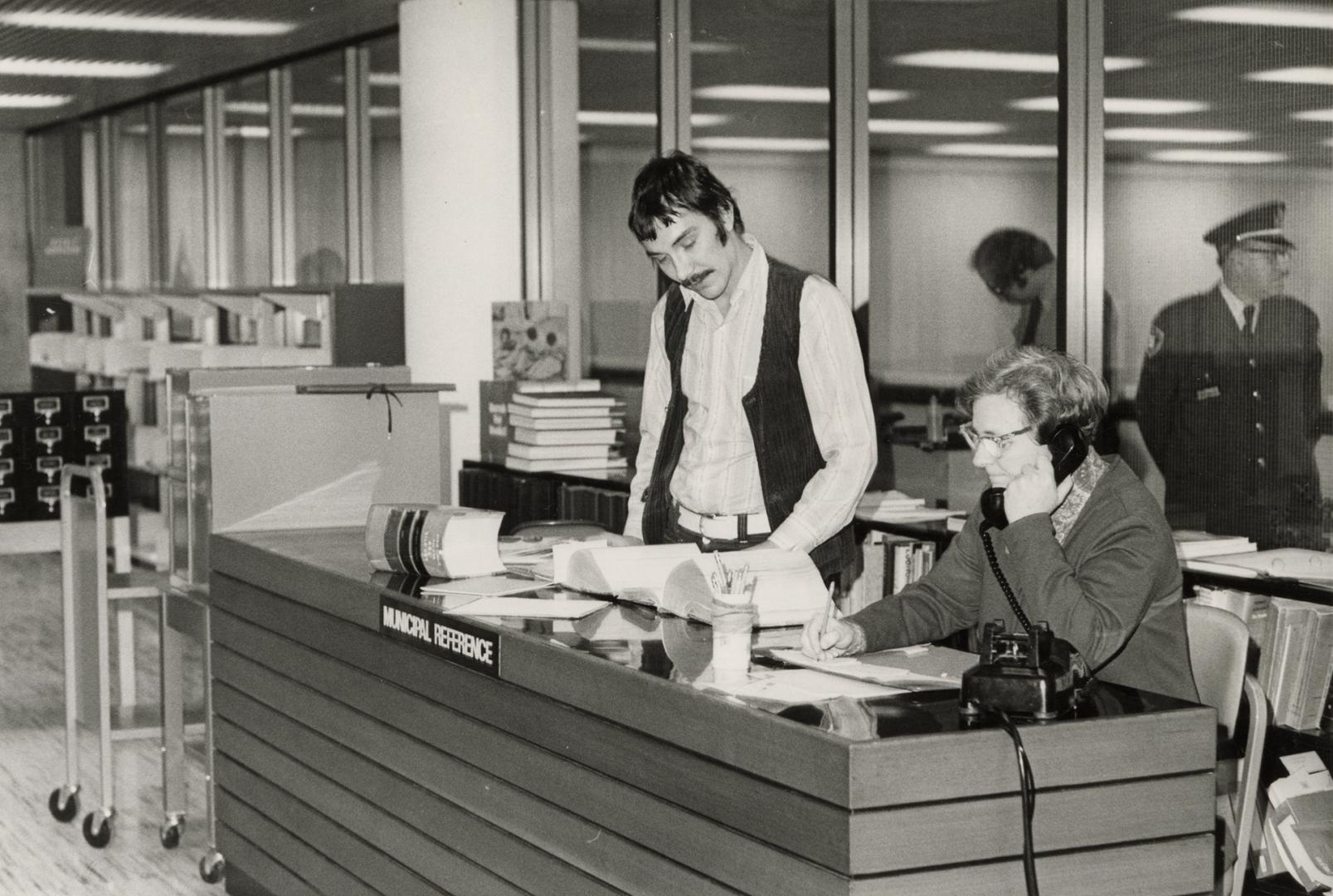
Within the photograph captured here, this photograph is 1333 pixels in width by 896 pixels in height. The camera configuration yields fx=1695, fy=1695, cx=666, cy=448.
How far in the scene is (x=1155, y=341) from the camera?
14.7ft

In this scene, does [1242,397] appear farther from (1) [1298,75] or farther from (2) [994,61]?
(2) [994,61]

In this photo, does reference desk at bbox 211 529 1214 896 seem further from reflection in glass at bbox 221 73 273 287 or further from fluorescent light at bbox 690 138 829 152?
reflection in glass at bbox 221 73 273 287

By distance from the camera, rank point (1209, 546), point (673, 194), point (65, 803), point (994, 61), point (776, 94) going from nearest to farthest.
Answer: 1. point (673, 194)
2. point (1209, 546)
3. point (65, 803)
4. point (994, 61)
5. point (776, 94)

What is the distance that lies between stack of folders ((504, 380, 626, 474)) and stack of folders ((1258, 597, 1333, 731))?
2888mm

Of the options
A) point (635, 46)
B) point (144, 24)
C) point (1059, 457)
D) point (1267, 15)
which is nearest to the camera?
point (1059, 457)

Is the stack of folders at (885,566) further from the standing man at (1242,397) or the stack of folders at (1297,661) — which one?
the stack of folders at (1297,661)

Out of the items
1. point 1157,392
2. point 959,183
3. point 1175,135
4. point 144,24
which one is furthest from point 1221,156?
point 144,24

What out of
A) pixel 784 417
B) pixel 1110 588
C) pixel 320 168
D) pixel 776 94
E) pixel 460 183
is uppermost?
pixel 320 168

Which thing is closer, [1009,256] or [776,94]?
[1009,256]

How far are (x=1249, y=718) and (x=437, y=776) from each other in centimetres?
147

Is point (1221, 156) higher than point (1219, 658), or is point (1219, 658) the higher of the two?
point (1221, 156)

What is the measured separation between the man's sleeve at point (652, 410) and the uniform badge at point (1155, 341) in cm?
148

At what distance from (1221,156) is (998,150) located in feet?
4.37

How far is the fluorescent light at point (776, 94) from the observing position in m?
5.67
